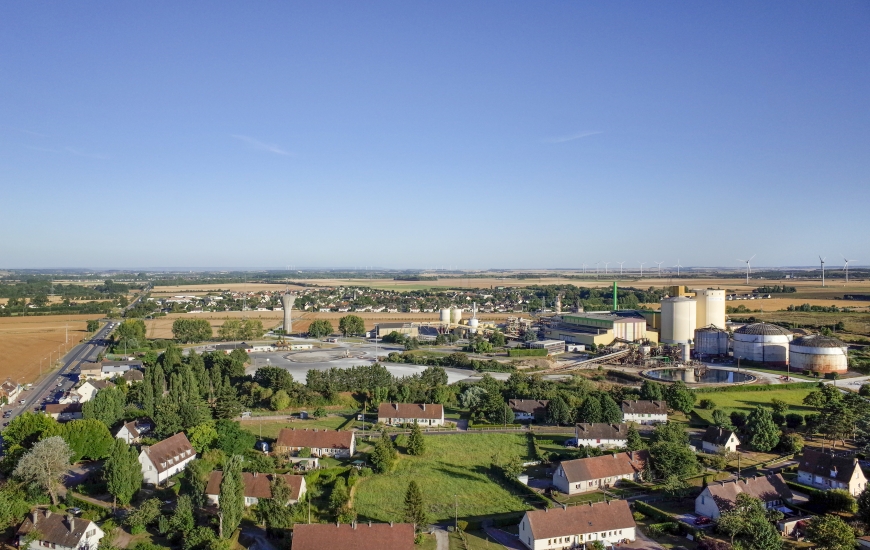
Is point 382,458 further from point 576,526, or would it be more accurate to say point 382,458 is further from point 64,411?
point 64,411

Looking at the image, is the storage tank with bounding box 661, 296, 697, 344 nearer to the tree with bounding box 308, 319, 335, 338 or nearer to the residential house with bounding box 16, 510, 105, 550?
the tree with bounding box 308, 319, 335, 338

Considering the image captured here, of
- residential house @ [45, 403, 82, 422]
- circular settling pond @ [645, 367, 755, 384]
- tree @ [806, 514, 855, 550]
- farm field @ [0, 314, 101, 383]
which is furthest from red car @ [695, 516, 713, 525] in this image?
farm field @ [0, 314, 101, 383]

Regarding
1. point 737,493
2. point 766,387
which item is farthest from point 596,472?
point 766,387

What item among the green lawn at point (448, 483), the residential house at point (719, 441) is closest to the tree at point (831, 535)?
the green lawn at point (448, 483)

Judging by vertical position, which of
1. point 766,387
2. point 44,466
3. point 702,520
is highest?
point 44,466

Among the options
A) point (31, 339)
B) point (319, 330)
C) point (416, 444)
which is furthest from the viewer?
point (319, 330)
